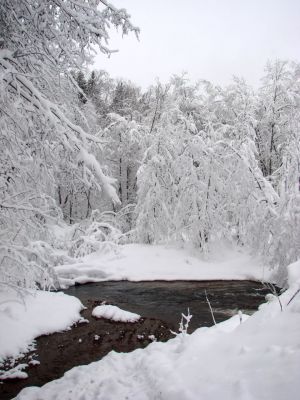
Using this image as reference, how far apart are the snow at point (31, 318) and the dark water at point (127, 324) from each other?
Result: 0.27 meters

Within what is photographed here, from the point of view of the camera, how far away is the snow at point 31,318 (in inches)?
311

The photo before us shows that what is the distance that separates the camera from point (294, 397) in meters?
2.88

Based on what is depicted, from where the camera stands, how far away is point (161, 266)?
17.4 metres

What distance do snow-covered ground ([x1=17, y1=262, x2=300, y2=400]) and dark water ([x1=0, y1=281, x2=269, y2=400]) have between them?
5.40 ft

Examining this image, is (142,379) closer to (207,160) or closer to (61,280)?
(61,280)

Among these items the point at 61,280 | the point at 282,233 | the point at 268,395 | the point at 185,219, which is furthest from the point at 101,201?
the point at 268,395

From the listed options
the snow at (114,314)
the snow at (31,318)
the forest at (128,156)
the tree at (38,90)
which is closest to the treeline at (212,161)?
the forest at (128,156)

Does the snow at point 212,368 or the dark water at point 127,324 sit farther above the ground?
the snow at point 212,368

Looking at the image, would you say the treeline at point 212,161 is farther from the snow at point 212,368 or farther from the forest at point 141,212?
the snow at point 212,368

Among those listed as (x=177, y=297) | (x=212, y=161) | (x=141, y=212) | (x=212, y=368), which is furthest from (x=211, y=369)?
(x=141, y=212)

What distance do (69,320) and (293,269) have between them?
6.28 m

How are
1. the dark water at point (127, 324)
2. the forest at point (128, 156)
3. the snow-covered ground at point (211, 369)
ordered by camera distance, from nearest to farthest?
the snow-covered ground at point (211, 369) < the forest at point (128, 156) < the dark water at point (127, 324)

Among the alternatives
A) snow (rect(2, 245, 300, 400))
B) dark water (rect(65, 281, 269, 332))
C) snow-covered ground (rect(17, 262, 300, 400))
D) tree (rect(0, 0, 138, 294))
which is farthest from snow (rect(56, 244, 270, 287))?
tree (rect(0, 0, 138, 294))

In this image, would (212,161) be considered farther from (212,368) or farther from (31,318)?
(212,368)
